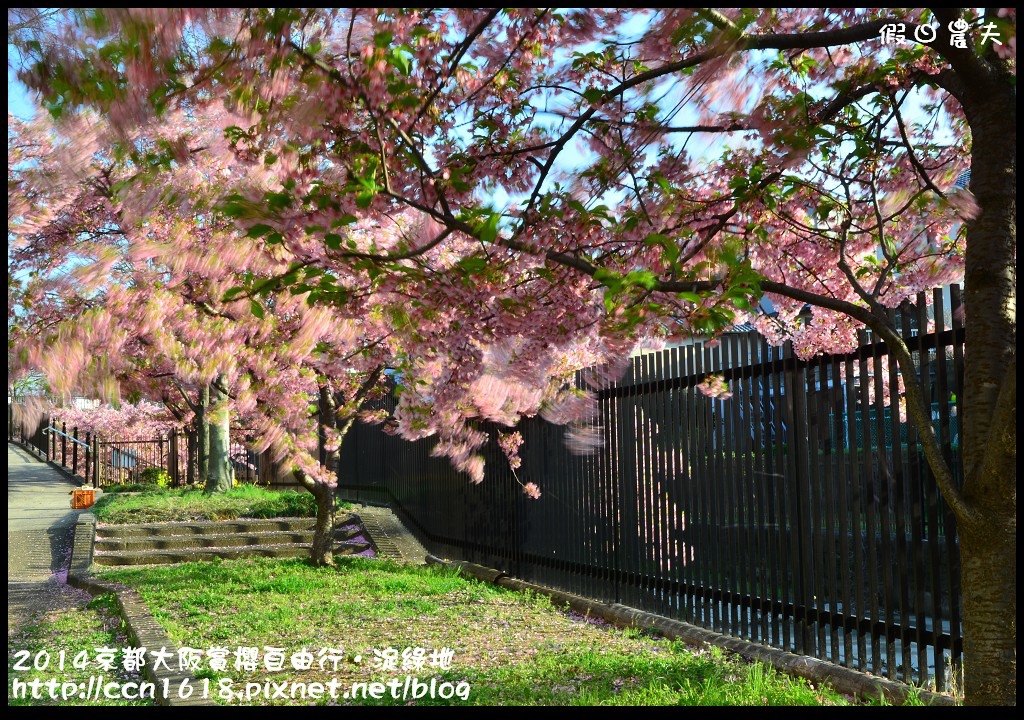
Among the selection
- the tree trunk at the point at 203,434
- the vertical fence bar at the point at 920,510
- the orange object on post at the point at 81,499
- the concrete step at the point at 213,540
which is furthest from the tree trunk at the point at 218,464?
the vertical fence bar at the point at 920,510

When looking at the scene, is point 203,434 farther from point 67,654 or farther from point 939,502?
point 939,502

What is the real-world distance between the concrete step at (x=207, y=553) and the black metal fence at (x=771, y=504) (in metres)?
4.02

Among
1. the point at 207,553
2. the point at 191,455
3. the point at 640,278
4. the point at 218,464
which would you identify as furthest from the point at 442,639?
the point at 191,455

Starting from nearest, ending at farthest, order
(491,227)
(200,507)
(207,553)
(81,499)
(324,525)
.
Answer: (491,227) < (324,525) < (207,553) < (200,507) < (81,499)

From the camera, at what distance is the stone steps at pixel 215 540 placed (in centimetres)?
1309

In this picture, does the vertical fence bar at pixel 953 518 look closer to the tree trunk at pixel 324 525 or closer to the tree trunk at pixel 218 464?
the tree trunk at pixel 324 525

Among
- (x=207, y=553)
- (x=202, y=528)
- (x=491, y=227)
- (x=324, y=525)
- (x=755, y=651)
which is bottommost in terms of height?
(x=207, y=553)

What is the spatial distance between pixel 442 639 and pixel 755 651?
252 cm

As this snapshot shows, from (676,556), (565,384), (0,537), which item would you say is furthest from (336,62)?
(565,384)

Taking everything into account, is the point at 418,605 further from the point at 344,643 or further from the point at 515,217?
the point at 515,217

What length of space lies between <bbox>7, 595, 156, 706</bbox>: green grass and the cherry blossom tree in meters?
2.88

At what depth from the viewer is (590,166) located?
5.05 metres

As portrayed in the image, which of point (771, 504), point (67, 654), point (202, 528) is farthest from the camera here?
point (202, 528)
